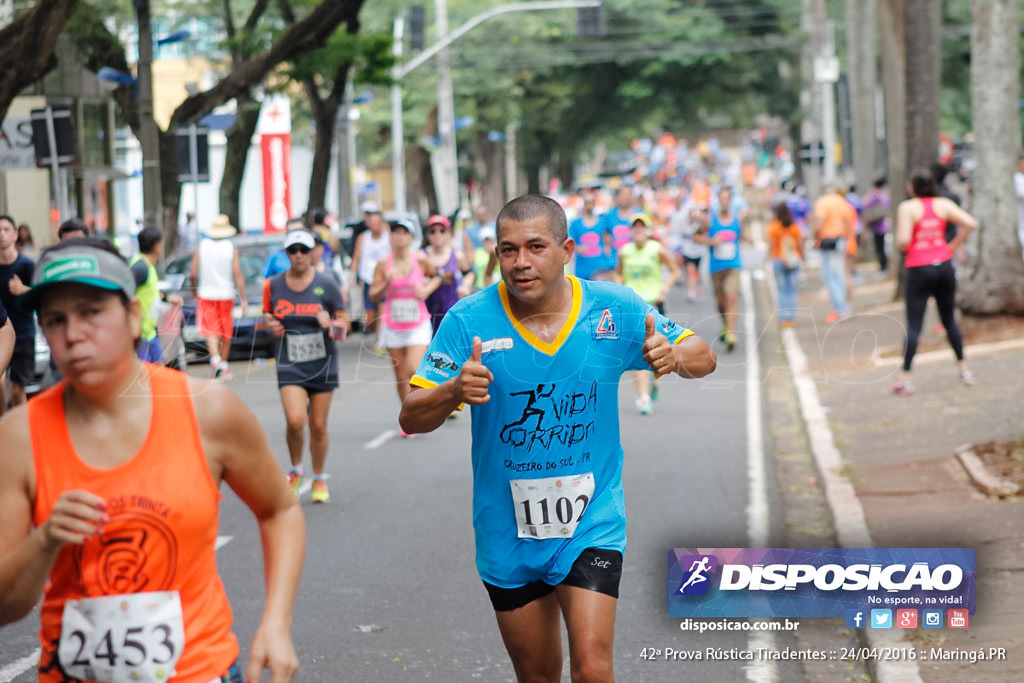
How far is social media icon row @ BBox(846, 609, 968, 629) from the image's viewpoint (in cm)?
637

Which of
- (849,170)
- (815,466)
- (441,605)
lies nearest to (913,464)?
(815,466)

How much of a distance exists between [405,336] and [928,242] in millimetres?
4576

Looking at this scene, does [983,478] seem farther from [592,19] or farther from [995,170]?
[592,19]

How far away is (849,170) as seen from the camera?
40.0m

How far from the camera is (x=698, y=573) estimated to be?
6.66m

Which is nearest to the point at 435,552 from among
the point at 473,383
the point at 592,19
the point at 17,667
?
the point at 17,667

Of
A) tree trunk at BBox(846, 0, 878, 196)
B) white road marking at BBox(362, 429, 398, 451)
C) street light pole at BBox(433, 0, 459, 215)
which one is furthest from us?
street light pole at BBox(433, 0, 459, 215)

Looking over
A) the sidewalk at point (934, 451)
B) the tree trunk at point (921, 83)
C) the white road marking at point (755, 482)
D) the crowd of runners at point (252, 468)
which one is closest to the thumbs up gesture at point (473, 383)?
the crowd of runners at point (252, 468)

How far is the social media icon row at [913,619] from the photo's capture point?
637cm

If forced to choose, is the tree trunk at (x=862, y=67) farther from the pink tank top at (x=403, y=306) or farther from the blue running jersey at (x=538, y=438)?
the blue running jersey at (x=538, y=438)

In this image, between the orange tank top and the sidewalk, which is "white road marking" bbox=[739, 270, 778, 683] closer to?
the sidewalk

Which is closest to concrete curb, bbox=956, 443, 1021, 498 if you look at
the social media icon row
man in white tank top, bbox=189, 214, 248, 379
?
A: the social media icon row

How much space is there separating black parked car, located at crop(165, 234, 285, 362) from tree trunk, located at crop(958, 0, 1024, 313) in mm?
7779

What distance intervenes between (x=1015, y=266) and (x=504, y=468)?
1297cm
